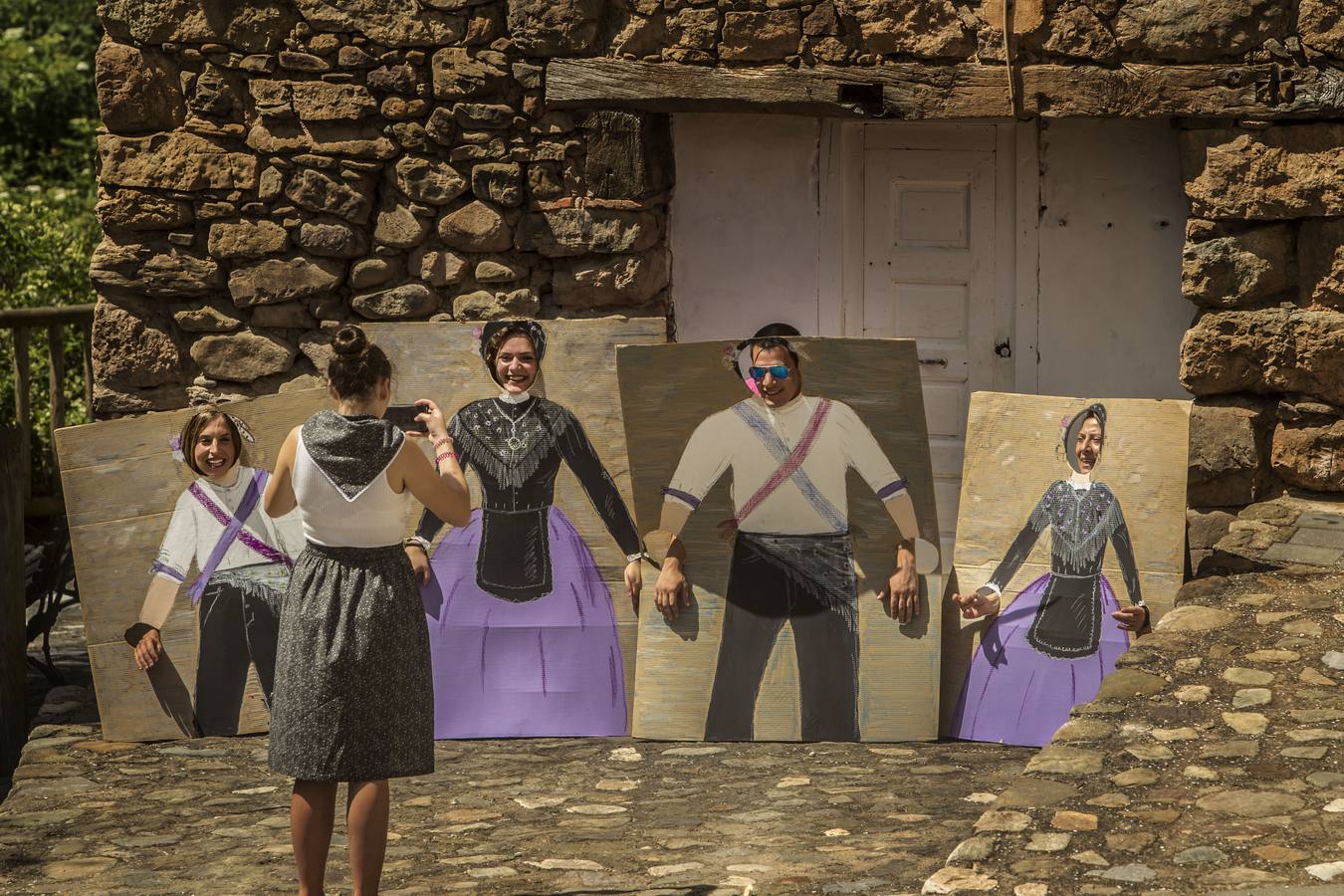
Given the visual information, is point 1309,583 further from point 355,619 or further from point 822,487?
point 355,619

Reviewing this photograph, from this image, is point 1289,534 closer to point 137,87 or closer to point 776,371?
point 776,371

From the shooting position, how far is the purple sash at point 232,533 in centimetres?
542

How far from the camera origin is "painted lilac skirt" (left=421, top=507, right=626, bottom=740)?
209 inches

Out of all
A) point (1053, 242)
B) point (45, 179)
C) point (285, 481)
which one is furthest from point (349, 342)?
point (45, 179)

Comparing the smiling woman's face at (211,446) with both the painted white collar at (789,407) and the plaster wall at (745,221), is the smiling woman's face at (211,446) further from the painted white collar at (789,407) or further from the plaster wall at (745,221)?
the plaster wall at (745,221)

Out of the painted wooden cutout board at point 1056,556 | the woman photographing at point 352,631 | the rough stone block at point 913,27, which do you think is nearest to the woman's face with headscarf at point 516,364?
the painted wooden cutout board at point 1056,556

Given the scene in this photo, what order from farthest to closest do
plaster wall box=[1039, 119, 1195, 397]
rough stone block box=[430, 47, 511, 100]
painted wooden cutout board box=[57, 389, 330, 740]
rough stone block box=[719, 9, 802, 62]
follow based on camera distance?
1. plaster wall box=[1039, 119, 1195, 397]
2. rough stone block box=[430, 47, 511, 100]
3. rough stone block box=[719, 9, 802, 62]
4. painted wooden cutout board box=[57, 389, 330, 740]

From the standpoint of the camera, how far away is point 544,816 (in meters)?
4.50

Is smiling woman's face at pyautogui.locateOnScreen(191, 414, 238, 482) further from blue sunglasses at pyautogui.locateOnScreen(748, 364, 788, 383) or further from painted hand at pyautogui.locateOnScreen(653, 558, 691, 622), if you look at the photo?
blue sunglasses at pyautogui.locateOnScreen(748, 364, 788, 383)

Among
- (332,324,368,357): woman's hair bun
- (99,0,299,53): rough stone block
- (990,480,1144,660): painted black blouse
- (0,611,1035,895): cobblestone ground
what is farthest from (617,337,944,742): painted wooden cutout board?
(99,0,299,53): rough stone block

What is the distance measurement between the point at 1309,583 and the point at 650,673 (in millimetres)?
2197

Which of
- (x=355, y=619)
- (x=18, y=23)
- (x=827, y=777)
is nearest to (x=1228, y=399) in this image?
(x=827, y=777)

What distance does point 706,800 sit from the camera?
459 cm

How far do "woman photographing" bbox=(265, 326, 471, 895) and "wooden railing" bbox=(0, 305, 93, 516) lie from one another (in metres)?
4.15
